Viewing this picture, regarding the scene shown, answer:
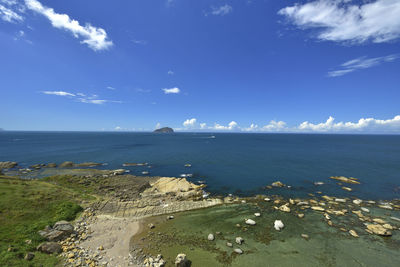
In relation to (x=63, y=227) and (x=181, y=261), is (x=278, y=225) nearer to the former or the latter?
(x=181, y=261)

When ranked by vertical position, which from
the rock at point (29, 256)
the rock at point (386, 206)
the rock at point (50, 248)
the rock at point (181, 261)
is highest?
the rock at point (29, 256)

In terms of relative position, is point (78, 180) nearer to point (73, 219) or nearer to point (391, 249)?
point (73, 219)

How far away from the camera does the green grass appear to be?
11.7 m

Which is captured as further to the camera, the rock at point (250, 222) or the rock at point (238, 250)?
the rock at point (250, 222)

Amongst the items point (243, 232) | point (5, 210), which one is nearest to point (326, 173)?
point (243, 232)

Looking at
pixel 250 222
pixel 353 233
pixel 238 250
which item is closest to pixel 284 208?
pixel 353 233

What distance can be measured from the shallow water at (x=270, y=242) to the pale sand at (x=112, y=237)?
5.32ft

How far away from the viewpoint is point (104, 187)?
98.4 ft

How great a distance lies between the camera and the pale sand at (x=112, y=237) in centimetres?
1322

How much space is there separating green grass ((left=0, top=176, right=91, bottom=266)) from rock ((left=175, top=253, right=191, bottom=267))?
374 inches

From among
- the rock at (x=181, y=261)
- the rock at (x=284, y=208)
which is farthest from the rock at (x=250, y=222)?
the rock at (x=181, y=261)

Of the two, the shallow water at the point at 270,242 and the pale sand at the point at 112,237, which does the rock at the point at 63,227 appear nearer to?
the pale sand at the point at 112,237

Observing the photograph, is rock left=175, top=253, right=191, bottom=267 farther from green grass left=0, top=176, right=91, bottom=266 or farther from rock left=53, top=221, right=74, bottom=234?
rock left=53, top=221, right=74, bottom=234

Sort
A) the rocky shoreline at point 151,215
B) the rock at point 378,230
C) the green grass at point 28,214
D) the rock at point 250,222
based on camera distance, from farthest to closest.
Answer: the rock at point 250,222 < the rock at point 378,230 < the rocky shoreline at point 151,215 < the green grass at point 28,214
